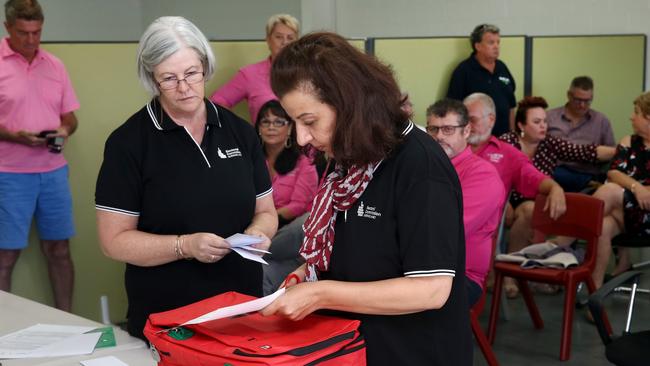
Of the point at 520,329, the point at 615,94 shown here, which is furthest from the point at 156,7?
the point at 520,329

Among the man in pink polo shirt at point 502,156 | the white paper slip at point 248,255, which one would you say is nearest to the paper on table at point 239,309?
the white paper slip at point 248,255

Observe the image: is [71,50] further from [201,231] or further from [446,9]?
[446,9]

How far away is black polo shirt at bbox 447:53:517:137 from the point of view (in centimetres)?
568

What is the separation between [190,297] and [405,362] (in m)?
0.80

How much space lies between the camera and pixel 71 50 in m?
4.40

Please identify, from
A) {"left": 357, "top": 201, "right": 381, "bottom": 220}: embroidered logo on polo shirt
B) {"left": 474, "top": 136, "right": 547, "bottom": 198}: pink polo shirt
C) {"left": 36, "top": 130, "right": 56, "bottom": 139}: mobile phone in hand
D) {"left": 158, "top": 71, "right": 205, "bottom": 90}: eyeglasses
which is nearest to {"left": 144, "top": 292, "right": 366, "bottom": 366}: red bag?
{"left": 357, "top": 201, "right": 381, "bottom": 220}: embroidered logo on polo shirt

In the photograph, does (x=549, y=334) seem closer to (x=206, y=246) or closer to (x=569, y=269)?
(x=569, y=269)

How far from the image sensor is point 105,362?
207 cm

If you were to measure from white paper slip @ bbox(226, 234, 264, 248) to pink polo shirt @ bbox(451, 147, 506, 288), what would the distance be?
4.44ft

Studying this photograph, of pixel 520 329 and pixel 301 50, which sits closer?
pixel 301 50

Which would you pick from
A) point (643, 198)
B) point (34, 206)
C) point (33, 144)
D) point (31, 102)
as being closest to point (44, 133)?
point (33, 144)

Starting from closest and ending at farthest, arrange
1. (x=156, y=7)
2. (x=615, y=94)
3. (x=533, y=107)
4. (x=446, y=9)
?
(x=533, y=107) < (x=615, y=94) < (x=446, y=9) < (x=156, y=7)

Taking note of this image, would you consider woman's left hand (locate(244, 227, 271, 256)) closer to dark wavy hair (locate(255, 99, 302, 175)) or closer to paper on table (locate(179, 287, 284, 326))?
paper on table (locate(179, 287, 284, 326))

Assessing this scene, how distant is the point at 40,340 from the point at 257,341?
3.19 feet
